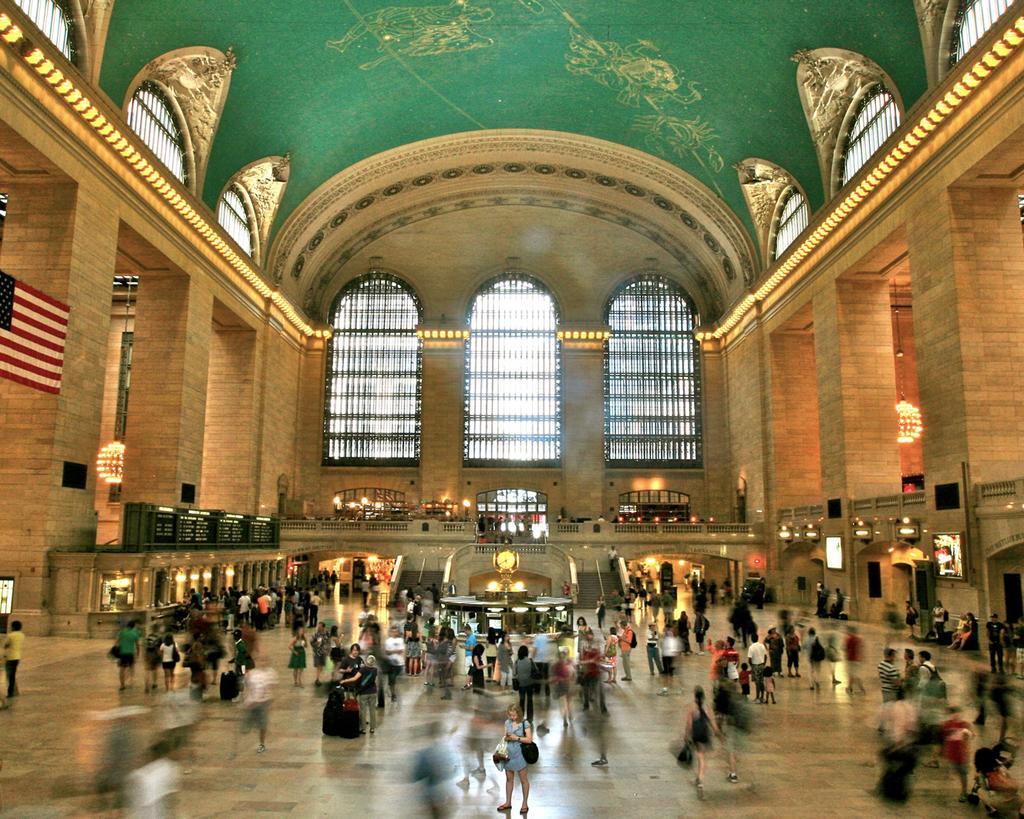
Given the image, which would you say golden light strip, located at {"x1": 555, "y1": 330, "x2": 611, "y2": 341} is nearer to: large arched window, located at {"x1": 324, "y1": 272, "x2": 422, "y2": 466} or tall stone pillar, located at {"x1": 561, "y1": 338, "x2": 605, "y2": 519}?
tall stone pillar, located at {"x1": 561, "y1": 338, "x2": 605, "y2": 519}

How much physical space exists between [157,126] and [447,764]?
22462 millimetres

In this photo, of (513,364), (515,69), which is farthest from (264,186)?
(513,364)

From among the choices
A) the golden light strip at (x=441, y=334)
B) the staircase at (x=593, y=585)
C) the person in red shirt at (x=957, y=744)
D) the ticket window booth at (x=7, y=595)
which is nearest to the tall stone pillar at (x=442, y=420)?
the golden light strip at (x=441, y=334)

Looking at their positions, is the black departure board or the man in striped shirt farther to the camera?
the black departure board

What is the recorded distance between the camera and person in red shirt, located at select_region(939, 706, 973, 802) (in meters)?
7.26

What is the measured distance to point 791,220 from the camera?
30.6 m

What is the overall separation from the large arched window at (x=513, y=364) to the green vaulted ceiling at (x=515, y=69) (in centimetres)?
1049

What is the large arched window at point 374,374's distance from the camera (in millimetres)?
41219

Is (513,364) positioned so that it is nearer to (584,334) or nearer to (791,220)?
(584,334)

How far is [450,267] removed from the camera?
1631 inches

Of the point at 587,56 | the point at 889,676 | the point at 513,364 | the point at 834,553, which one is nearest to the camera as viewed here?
the point at 889,676

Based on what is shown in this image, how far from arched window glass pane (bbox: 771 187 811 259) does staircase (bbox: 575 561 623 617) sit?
534 inches

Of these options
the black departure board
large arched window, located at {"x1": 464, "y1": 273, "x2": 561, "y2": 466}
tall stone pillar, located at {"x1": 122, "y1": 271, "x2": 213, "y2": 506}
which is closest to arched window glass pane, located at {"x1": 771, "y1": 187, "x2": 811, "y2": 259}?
large arched window, located at {"x1": 464, "y1": 273, "x2": 561, "y2": 466}

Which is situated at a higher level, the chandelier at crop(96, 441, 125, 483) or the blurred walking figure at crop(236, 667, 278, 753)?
the chandelier at crop(96, 441, 125, 483)
